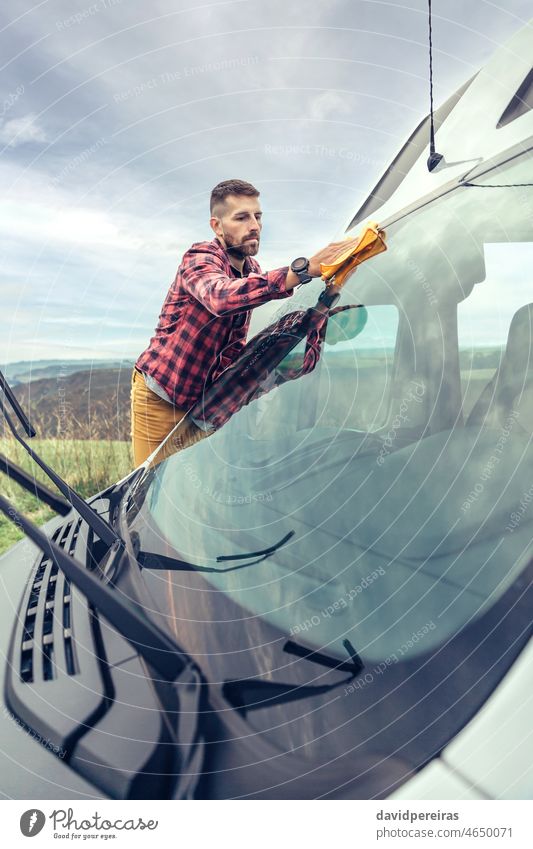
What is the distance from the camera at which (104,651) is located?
3.32 ft

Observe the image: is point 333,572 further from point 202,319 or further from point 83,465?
point 83,465

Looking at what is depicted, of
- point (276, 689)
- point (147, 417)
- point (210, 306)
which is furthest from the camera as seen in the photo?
point (147, 417)

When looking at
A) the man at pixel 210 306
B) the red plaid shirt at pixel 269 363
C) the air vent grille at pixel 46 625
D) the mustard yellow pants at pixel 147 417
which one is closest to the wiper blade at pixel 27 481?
the air vent grille at pixel 46 625

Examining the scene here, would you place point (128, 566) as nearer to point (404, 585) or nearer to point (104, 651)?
point (104, 651)

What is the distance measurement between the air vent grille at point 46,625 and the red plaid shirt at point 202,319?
0.65m

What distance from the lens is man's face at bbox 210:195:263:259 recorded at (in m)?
1.62

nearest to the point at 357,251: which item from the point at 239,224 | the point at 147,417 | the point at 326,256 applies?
the point at 326,256

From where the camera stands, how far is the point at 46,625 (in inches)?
→ 43.8

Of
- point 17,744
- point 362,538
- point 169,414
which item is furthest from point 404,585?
point 169,414

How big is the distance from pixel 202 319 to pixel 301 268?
519mm

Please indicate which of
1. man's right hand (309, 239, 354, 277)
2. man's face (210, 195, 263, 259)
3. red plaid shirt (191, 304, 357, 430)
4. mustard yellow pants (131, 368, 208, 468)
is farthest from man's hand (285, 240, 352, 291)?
mustard yellow pants (131, 368, 208, 468)

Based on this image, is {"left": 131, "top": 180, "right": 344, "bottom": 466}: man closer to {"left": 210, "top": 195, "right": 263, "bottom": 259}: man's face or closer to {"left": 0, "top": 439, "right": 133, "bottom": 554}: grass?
{"left": 210, "top": 195, "right": 263, "bottom": 259}: man's face

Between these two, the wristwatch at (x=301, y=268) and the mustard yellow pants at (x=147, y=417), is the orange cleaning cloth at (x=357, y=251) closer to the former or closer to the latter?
the wristwatch at (x=301, y=268)

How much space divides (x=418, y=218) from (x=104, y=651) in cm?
112
